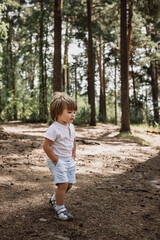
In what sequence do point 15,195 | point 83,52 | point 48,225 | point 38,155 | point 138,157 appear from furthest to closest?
point 83,52
point 138,157
point 38,155
point 15,195
point 48,225

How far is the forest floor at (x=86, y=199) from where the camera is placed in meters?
2.78

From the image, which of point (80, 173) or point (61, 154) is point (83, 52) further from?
point (61, 154)

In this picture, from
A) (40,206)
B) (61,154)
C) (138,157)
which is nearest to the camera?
(61,154)

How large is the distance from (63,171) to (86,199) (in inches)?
48.0

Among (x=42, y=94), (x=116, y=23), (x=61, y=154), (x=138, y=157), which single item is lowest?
(x=138, y=157)

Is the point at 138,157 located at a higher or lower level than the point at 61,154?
lower

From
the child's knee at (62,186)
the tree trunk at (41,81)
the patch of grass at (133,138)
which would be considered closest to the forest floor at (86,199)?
the child's knee at (62,186)

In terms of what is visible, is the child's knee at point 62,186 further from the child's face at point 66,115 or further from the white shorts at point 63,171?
the child's face at point 66,115

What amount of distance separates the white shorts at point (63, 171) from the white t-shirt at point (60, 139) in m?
0.09

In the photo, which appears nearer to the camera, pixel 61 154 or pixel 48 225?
pixel 48 225

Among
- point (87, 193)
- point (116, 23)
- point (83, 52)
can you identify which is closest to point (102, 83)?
point (83, 52)

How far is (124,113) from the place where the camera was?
13.8 meters

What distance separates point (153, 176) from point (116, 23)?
15047 mm

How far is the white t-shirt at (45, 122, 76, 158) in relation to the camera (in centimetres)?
305
